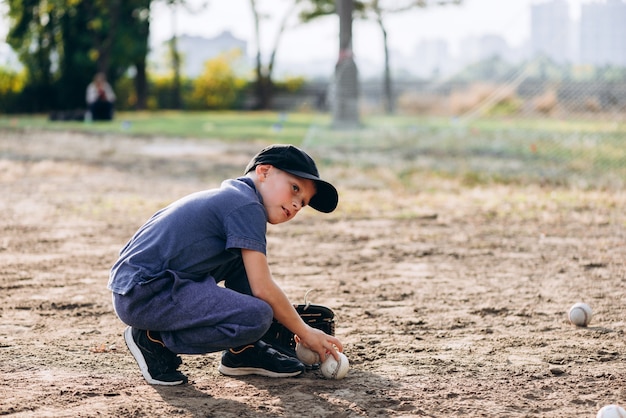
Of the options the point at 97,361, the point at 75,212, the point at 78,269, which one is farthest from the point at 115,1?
the point at 97,361

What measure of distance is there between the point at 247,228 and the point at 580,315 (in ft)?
7.43

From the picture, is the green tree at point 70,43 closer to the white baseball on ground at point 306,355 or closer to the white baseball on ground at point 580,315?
the white baseball on ground at point 580,315

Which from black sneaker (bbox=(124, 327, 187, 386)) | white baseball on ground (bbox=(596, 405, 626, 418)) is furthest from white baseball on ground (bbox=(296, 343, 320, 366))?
white baseball on ground (bbox=(596, 405, 626, 418))

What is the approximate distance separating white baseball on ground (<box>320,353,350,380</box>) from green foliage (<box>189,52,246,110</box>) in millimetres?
36759

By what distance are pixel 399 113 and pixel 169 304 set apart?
2074 cm

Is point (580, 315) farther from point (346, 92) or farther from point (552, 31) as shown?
point (346, 92)

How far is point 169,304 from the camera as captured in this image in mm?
3832

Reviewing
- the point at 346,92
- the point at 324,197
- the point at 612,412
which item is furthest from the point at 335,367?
the point at 346,92

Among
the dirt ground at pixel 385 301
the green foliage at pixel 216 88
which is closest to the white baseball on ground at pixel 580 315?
the dirt ground at pixel 385 301

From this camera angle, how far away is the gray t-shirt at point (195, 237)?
12.5ft

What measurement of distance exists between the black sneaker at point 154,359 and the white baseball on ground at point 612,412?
1.83 metres

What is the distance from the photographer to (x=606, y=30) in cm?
1324

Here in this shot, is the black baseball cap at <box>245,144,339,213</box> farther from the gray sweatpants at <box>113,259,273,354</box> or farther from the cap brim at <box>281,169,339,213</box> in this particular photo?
the gray sweatpants at <box>113,259,273,354</box>

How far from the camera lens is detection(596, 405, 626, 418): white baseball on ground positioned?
3.33 meters
